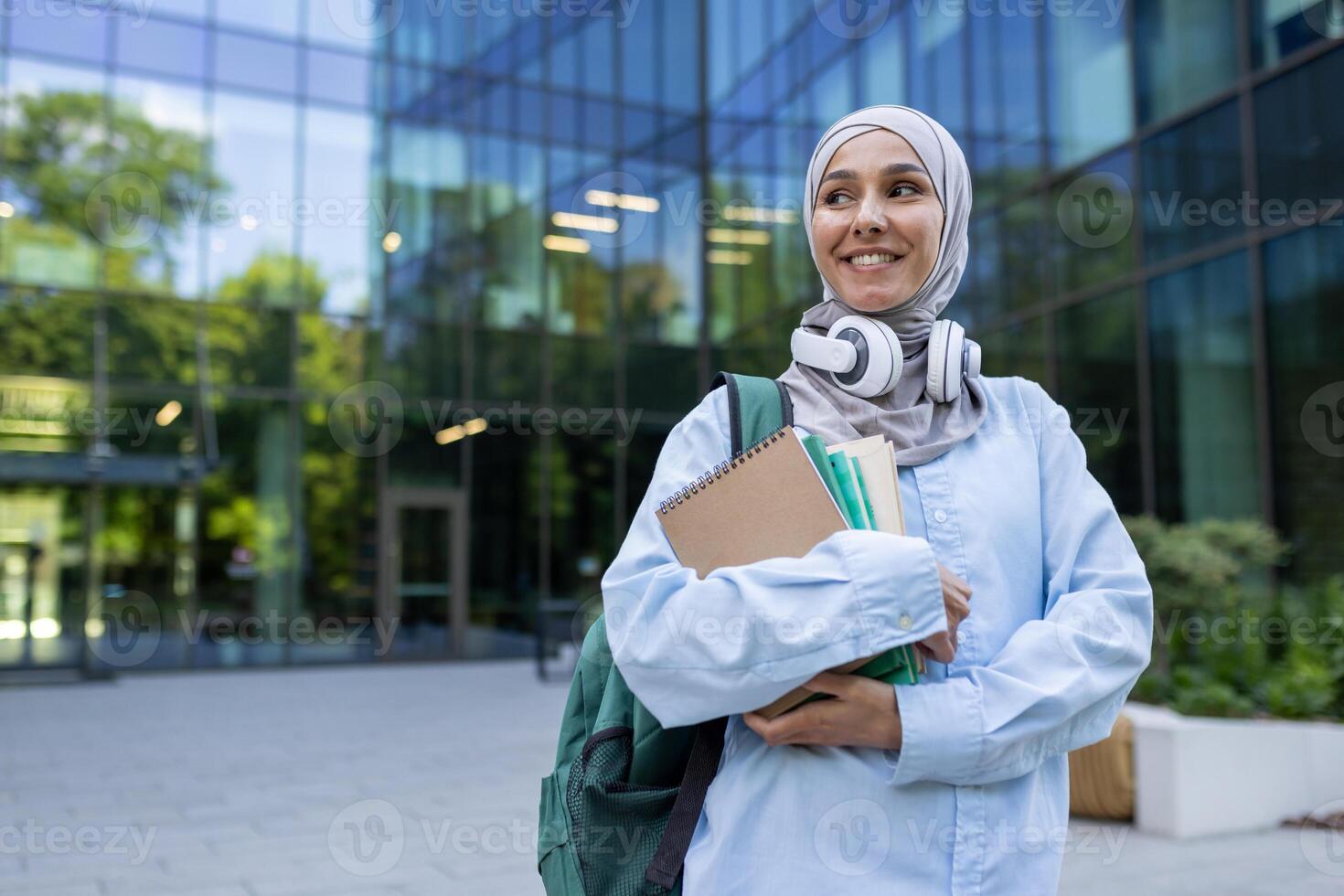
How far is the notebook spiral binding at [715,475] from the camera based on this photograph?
57.1 inches

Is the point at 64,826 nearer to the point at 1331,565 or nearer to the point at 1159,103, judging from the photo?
the point at 1331,565

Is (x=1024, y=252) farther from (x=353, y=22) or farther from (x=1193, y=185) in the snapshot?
(x=353, y=22)

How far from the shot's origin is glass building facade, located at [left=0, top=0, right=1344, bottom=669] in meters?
11.6

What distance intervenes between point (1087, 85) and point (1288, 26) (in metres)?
2.66

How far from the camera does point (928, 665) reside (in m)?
1.45

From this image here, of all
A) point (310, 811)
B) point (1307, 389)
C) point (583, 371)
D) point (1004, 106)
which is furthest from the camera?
point (583, 371)

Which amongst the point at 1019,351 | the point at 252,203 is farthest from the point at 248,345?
the point at 1019,351

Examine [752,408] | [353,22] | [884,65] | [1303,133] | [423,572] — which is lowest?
[423,572]

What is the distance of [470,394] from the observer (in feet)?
60.3

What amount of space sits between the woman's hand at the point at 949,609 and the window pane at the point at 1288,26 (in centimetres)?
1038

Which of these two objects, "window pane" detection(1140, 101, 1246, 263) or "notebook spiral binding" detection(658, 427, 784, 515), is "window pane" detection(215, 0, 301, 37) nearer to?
"window pane" detection(1140, 101, 1246, 263)

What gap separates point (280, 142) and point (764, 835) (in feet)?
58.8

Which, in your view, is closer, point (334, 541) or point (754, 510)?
point (754, 510)


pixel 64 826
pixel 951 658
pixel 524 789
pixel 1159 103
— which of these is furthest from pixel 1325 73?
pixel 64 826
